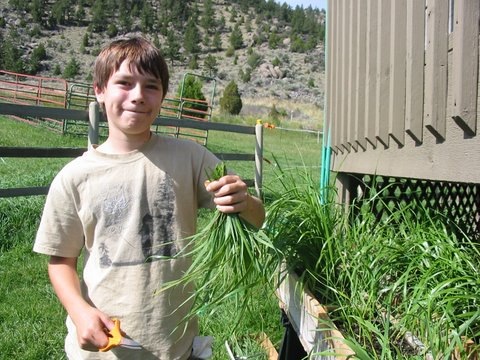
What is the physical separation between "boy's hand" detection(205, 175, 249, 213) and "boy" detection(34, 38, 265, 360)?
0.18 ft

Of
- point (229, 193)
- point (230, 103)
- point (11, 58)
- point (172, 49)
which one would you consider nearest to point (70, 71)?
point (11, 58)

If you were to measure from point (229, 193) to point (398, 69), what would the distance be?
1.31 m

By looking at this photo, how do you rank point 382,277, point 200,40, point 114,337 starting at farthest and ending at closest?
point 200,40 → point 382,277 → point 114,337

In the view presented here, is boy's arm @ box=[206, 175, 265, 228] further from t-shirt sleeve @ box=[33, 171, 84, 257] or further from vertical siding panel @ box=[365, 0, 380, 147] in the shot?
vertical siding panel @ box=[365, 0, 380, 147]

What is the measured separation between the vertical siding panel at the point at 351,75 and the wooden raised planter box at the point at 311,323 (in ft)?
4.04

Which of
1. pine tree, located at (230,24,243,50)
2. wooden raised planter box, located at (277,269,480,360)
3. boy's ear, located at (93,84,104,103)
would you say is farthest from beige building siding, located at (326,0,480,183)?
pine tree, located at (230,24,243,50)

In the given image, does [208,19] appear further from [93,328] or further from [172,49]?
[93,328]

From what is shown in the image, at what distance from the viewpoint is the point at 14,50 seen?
64.9 m

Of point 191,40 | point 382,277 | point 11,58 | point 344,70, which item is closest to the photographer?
point 382,277

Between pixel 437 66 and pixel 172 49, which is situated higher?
pixel 172 49

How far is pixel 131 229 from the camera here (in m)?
1.60

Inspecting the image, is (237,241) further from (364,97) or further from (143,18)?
(143,18)

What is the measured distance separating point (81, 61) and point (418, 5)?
73459 millimetres

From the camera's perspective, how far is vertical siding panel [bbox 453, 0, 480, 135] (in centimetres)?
173
